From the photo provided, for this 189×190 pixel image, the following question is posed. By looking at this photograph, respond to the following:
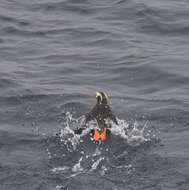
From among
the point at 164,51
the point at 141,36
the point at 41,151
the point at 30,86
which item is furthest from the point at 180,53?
the point at 41,151

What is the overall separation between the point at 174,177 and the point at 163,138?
277cm

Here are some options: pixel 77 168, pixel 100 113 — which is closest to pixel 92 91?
pixel 100 113

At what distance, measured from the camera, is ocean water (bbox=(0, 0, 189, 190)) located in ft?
49.8

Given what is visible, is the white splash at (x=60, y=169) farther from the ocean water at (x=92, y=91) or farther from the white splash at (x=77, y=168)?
the white splash at (x=77, y=168)

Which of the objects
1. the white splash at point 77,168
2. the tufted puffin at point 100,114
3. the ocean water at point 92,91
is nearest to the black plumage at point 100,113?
the tufted puffin at point 100,114

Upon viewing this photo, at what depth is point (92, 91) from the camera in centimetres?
2134

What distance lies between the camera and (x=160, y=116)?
19078 mm

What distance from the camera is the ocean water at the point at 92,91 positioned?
597 inches

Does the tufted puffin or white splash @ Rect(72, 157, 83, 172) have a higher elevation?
the tufted puffin

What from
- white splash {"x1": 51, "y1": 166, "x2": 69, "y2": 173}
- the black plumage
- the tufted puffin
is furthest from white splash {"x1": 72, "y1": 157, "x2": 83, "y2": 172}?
the black plumage

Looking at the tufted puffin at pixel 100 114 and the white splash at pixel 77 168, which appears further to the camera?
the tufted puffin at pixel 100 114

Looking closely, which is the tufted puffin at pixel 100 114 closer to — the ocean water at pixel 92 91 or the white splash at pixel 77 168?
the ocean water at pixel 92 91

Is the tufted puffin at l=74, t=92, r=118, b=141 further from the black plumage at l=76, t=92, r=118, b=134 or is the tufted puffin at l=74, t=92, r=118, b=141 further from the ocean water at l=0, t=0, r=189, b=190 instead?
the ocean water at l=0, t=0, r=189, b=190

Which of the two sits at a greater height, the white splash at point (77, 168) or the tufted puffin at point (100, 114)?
the tufted puffin at point (100, 114)
